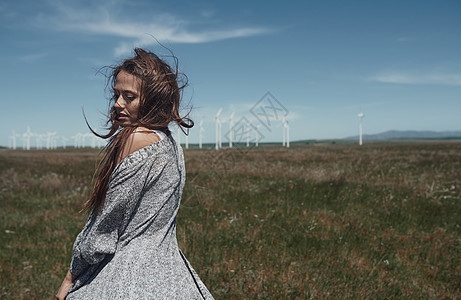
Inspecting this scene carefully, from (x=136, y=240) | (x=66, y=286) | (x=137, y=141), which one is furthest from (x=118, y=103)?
(x=66, y=286)

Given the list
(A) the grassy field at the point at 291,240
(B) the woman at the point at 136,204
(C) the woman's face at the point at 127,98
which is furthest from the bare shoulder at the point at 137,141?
(A) the grassy field at the point at 291,240

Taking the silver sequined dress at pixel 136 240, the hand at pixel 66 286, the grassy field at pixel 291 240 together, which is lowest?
the grassy field at pixel 291 240

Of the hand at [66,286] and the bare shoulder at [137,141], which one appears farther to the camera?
the hand at [66,286]

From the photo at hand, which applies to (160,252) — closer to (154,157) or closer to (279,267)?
(154,157)

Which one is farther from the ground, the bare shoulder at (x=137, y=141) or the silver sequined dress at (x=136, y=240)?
the bare shoulder at (x=137, y=141)

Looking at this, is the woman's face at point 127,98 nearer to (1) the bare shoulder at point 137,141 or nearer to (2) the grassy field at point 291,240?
(1) the bare shoulder at point 137,141

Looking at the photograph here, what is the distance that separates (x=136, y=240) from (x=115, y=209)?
0.77 feet

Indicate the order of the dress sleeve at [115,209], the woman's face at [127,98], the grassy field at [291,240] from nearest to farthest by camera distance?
the dress sleeve at [115,209] → the woman's face at [127,98] → the grassy field at [291,240]

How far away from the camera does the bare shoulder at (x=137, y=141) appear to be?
1772 mm

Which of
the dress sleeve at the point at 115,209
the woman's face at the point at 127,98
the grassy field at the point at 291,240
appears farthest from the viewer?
the grassy field at the point at 291,240

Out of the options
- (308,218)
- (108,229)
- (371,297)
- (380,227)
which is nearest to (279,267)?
(371,297)

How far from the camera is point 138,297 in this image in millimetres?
1713

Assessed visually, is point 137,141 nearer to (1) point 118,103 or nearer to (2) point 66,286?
(1) point 118,103

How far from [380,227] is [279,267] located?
2819 mm
